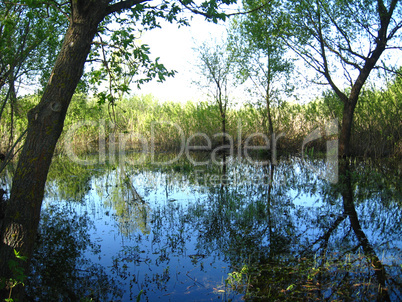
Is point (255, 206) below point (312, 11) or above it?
below

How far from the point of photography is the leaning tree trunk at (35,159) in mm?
3158

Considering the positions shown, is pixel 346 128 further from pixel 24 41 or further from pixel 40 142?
pixel 40 142

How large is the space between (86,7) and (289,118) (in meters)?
13.2

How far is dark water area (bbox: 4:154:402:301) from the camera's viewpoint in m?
3.51

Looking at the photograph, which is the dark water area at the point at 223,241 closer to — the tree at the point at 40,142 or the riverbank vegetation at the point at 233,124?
the tree at the point at 40,142

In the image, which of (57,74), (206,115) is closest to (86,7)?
(57,74)

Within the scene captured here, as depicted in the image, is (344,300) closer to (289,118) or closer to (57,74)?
(57,74)

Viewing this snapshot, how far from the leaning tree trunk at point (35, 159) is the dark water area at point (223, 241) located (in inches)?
26.5

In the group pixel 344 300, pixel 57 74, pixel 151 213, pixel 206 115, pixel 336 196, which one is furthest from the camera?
pixel 206 115

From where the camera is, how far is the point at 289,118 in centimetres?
1578

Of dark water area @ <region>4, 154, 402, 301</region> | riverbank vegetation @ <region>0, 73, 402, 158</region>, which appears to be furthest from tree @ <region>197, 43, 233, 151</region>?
dark water area @ <region>4, 154, 402, 301</region>

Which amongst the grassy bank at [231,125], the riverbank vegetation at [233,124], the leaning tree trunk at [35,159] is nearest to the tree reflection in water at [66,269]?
the leaning tree trunk at [35,159]

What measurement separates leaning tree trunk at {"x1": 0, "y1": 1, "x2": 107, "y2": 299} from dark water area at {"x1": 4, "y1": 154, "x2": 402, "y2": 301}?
673 millimetres

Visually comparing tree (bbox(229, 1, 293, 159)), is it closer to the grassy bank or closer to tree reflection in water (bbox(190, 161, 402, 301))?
the grassy bank
